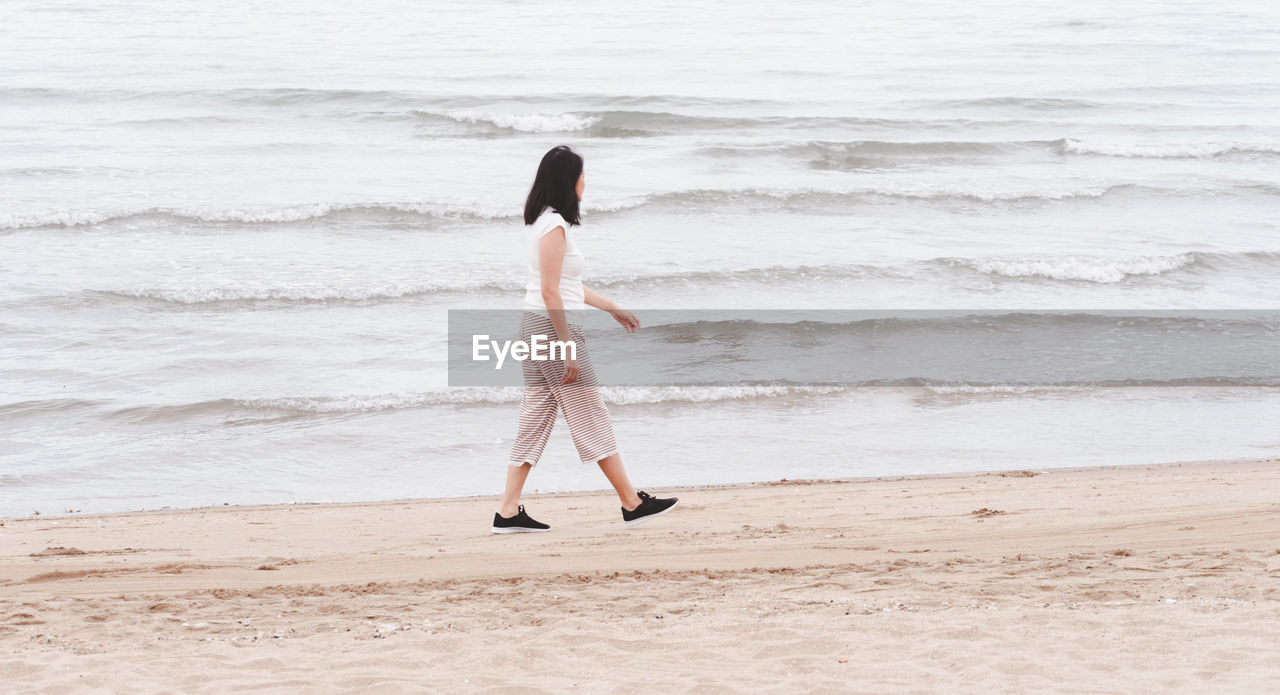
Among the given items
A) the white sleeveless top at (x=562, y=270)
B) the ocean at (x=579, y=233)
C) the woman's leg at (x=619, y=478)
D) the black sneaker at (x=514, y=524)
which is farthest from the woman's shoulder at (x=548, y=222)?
the ocean at (x=579, y=233)

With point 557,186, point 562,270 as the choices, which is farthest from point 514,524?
point 557,186

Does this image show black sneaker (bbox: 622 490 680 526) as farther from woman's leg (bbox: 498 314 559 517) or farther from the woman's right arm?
the woman's right arm

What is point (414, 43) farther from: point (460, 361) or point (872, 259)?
point (460, 361)

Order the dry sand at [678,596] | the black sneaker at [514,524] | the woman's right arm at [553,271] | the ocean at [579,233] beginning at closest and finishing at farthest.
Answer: the dry sand at [678,596]
the woman's right arm at [553,271]
the black sneaker at [514,524]
the ocean at [579,233]

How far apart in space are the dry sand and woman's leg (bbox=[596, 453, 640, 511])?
0.64ft

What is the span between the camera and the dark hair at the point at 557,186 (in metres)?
5.13

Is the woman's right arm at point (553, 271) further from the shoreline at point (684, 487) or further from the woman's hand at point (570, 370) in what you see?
the shoreline at point (684, 487)

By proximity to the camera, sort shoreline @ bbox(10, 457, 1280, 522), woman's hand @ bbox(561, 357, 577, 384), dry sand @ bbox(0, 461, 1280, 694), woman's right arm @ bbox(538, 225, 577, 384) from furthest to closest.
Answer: shoreline @ bbox(10, 457, 1280, 522) < woman's hand @ bbox(561, 357, 577, 384) < woman's right arm @ bbox(538, 225, 577, 384) < dry sand @ bbox(0, 461, 1280, 694)

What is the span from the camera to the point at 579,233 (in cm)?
1562

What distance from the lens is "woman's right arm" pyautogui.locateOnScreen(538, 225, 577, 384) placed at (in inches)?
201

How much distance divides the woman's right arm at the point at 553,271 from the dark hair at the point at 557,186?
112mm

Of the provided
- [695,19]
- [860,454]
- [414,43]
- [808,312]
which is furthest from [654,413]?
[695,19]

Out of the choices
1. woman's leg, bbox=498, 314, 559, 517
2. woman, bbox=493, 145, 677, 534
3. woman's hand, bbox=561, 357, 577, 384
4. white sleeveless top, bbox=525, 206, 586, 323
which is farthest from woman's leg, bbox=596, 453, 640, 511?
white sleeveless top, bbox=525, 206, 586, 323

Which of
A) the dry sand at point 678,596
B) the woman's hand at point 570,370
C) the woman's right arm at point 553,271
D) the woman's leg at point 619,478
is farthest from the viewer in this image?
the woman's leg at point 619,478
